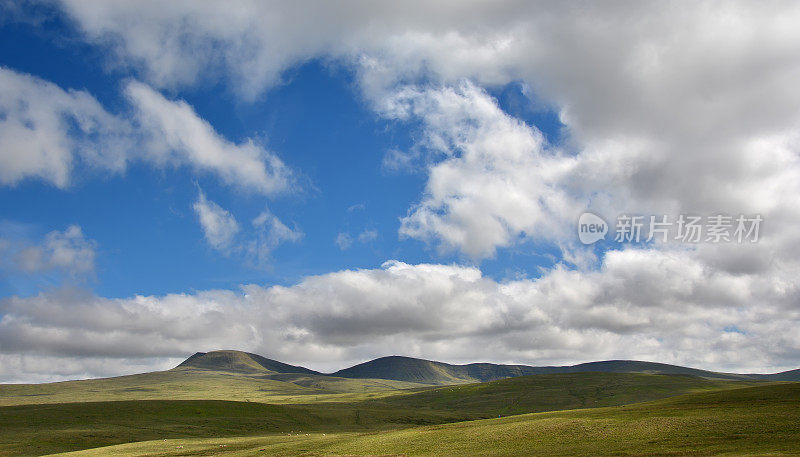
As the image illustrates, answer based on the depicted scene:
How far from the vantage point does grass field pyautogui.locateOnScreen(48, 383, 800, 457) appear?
4812 cm

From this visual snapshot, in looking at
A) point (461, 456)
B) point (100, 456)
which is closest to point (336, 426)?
point (100, 456)

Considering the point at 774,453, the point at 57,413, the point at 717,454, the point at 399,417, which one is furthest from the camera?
the point at 399,417

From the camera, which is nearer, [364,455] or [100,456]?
[364,455]

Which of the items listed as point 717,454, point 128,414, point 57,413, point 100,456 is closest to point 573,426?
point 717,454

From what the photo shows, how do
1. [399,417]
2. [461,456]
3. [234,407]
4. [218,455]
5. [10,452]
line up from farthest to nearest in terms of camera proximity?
[234,407] → [399,417] → [10,452] → [218,455] → [461,456]

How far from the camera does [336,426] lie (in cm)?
13800

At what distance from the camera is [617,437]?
55344 millimetres

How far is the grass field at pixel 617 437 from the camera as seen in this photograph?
48.1m

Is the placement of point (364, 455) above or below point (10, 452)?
above

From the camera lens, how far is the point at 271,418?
152 meters

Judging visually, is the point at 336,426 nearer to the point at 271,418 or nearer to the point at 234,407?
the point at 271,418

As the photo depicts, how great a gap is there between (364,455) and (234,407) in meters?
133

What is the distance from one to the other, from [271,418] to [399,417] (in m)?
38.2

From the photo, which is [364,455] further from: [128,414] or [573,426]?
[128,414]
